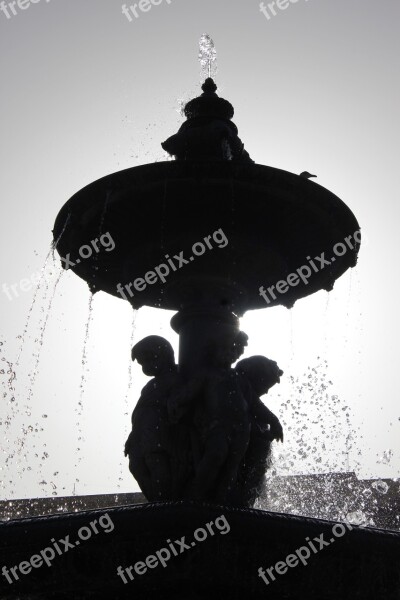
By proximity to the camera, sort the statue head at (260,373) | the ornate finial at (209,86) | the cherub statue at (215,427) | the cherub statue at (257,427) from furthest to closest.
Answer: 1. the ornate finial at (209,86)
2. the statue head at (260,373)
3. the cherub statue at (257,427)
4. the cherub statue at (215,427)

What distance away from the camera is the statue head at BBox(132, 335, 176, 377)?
6.30 meters

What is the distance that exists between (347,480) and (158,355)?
32.8 ft

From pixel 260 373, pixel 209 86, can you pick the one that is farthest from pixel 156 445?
pixel 209 86

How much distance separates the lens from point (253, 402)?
6.11m

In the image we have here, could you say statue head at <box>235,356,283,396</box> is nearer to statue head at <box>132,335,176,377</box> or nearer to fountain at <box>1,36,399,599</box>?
fountain at <box>1,36,399,599</box>

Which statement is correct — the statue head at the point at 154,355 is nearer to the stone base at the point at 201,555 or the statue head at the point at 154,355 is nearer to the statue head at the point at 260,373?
A: the statue head at the point at 260,373

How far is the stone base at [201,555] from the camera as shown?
11.1 feet

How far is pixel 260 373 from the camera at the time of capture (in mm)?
6242

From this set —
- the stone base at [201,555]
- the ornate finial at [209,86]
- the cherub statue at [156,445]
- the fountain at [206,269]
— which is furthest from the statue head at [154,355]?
the ornate finial at [209,86]

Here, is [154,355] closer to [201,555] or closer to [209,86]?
[201,555]

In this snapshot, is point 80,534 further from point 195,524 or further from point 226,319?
point 226,319

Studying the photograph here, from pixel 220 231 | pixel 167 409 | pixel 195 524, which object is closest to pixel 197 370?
pixel 167 409

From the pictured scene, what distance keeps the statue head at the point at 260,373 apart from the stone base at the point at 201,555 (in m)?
2.71

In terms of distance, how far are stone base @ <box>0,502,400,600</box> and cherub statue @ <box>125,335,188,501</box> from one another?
2.19 meters
